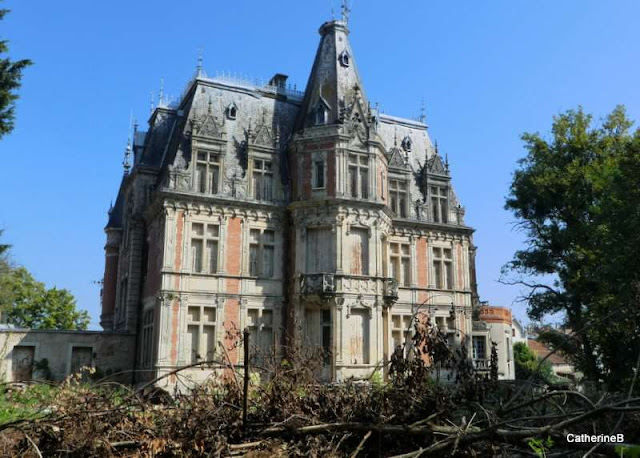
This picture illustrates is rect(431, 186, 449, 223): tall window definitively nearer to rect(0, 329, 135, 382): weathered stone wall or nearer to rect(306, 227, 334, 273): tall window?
rect(306, 227, 334, 273): tall window

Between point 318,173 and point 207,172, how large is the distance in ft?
16.5

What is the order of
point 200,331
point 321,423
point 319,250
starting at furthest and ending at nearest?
point 319,250, point 200,331, point 321,423

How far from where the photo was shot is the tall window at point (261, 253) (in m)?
27.2

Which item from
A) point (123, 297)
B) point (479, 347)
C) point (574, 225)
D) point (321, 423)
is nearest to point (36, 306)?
point (123, 297)

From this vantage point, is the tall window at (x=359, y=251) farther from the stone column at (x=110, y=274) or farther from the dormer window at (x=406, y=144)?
the stone column at (x=110, y=274)

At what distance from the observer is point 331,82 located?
2955cm

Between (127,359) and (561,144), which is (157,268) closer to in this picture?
(127,359)

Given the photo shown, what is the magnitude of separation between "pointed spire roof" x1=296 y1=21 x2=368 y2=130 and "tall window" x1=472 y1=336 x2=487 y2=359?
14.2 m

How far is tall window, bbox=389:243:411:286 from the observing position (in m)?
30.2

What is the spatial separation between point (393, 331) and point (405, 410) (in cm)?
2274

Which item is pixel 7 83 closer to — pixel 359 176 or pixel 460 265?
pixel 359 176

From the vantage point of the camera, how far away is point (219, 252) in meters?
26.3

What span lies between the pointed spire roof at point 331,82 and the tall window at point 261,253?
18.9ft

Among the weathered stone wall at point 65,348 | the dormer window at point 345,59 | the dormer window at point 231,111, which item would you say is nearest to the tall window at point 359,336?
the weathered stone wall at point 65,348
